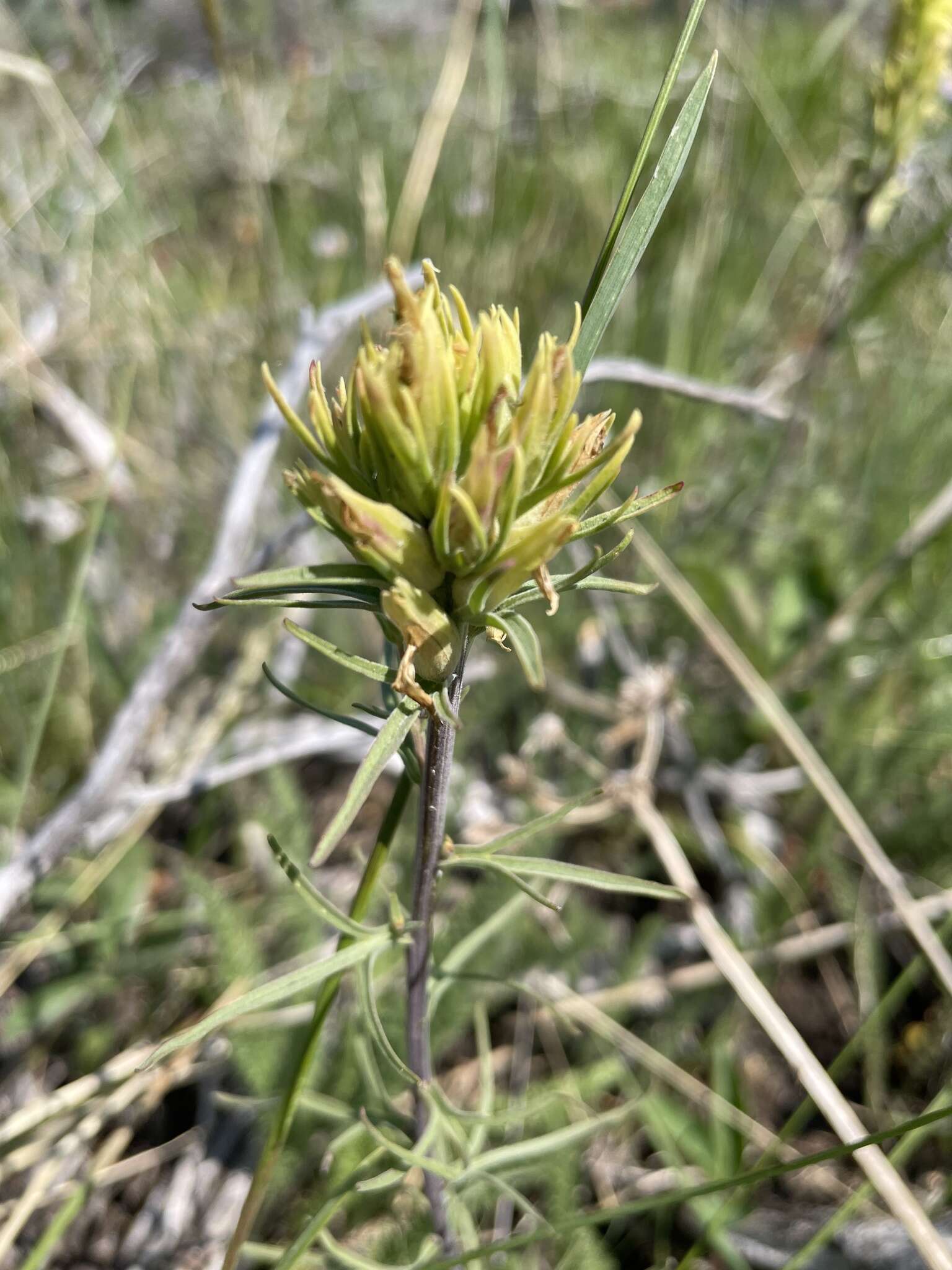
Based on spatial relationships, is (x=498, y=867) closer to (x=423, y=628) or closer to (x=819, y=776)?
(x=423, y=628)

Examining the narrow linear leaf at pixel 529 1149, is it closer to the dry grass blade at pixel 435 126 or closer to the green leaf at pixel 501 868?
the green leaf at pixel 501 868

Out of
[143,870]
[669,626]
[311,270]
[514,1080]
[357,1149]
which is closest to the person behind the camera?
[357,1149]

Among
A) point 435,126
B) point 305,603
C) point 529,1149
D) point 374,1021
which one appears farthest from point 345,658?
point 435,126

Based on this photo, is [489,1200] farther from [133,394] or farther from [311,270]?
[311,270]

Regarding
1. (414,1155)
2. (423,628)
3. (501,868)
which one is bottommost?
(414,1155)

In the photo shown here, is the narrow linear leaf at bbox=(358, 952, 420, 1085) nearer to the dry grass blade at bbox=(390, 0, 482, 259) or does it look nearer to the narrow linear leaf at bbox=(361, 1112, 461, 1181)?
the narrow linear leaf at bbox=(361, 1112, 461, 1181)

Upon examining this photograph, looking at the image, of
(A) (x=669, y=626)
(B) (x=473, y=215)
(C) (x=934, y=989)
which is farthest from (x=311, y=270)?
(C) (x=934, y=989)
